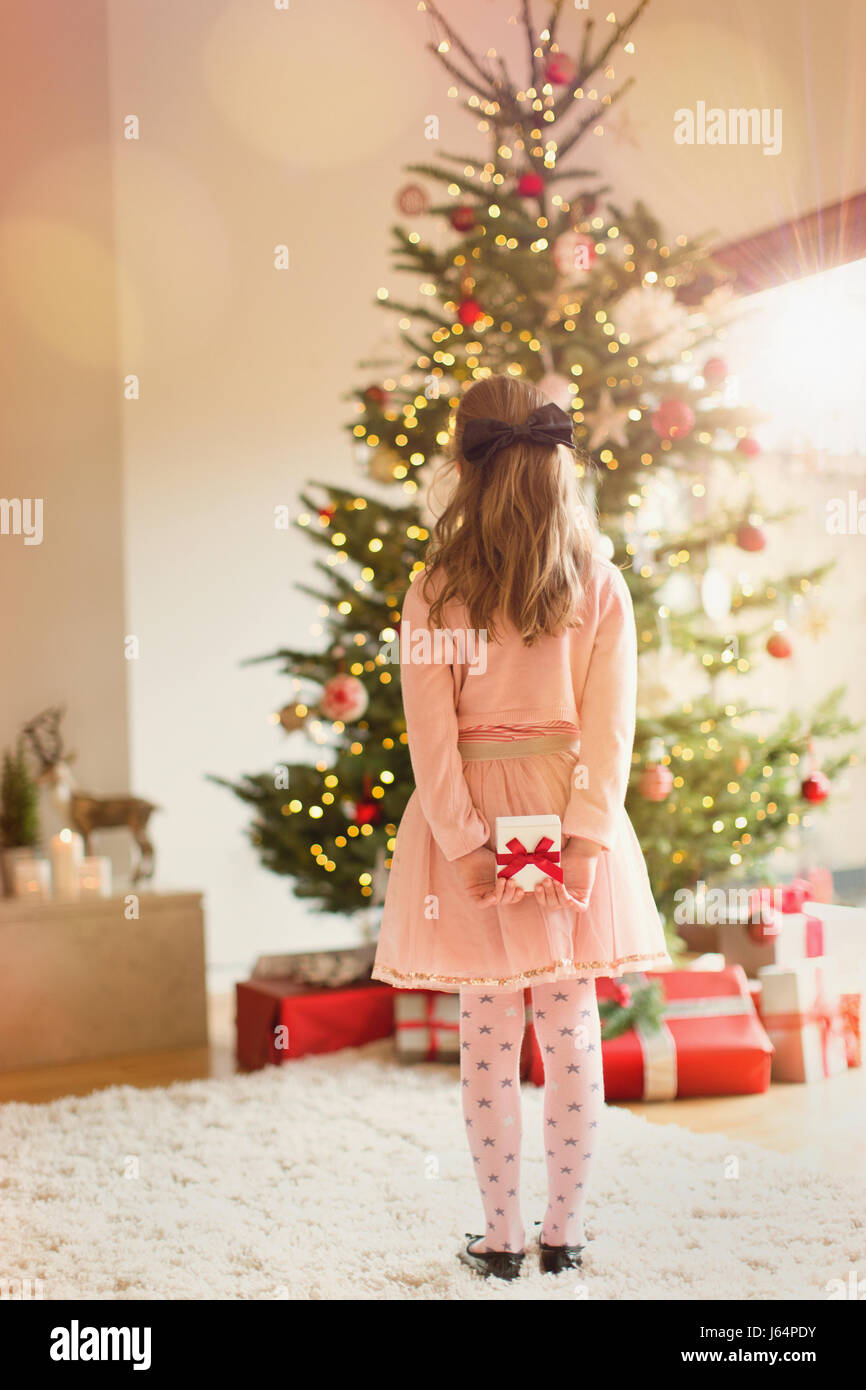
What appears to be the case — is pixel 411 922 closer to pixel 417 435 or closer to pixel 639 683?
pixel 639 683

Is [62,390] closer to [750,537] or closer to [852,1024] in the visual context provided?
[750,537]

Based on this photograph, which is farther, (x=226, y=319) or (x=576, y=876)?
(x=226, y=319)

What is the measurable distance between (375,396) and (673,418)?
2.48 ft

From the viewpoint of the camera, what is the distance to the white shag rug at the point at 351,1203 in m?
1.76

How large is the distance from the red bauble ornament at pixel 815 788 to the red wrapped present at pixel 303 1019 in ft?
3.75

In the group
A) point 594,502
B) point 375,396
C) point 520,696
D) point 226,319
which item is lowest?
point 520,696

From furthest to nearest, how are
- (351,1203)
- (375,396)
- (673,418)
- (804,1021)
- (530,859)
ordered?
(375,396) → (673,418) → (804,1021) → (351,1203) → (530,859)

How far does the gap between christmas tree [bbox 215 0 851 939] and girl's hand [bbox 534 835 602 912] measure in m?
1.25

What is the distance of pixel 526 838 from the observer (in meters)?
1.67

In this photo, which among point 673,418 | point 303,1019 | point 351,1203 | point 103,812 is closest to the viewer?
point 351,1203

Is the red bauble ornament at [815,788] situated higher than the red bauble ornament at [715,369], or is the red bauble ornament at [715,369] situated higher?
the red bauble ornament at [715,369]

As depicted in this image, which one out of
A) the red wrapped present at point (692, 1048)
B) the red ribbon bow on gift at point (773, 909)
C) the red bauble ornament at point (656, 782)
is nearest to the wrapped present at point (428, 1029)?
the red wrapped present at point (692, 1048)

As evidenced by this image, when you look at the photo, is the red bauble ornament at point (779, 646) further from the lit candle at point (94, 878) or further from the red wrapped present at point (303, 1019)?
the lit candle at point (94, 878)

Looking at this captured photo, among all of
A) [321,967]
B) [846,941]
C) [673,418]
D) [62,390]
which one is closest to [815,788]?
[846,941]
